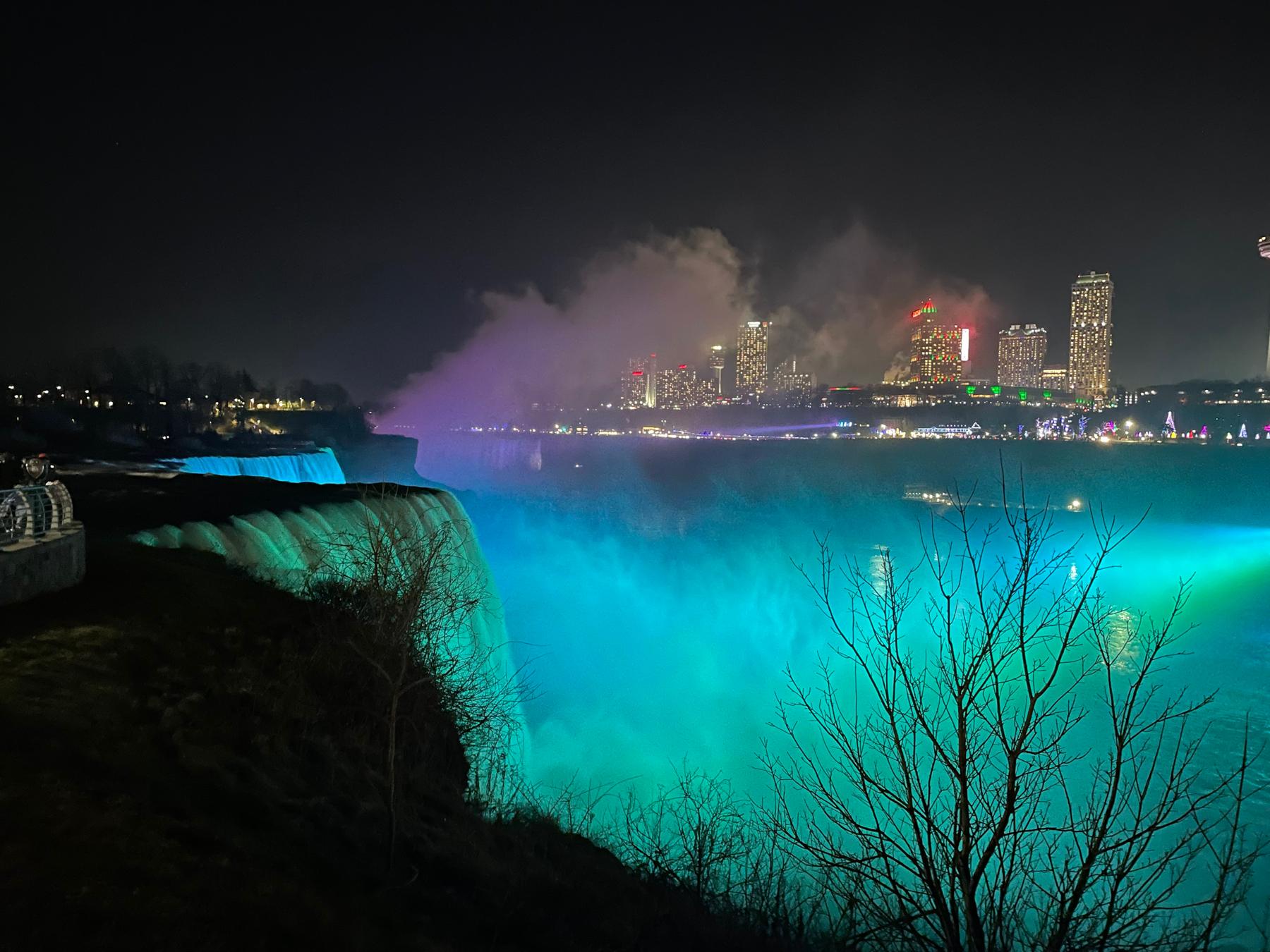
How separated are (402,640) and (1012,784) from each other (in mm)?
5932

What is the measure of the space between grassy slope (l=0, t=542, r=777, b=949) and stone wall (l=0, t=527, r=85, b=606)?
0.77 feet

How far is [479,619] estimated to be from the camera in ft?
76.4

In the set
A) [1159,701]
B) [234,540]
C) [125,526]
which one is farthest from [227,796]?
[1159,701]

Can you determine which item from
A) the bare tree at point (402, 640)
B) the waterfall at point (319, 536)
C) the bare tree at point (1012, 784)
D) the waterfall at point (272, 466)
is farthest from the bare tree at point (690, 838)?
the waterfall at point (272, 466)

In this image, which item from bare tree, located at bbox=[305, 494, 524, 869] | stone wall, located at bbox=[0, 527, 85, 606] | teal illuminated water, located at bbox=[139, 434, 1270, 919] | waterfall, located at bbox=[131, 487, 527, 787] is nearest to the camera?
bare tree, located at bbox=[305, 494, 524, 869]

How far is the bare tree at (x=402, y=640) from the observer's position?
24.6 feet

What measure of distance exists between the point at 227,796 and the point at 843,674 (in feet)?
105

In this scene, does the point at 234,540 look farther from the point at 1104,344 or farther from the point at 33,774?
the point at 1104,344

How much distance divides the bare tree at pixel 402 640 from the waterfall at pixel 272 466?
48.7 ft

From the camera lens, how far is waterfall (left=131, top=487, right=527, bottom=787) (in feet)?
48.4

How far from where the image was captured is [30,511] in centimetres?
920

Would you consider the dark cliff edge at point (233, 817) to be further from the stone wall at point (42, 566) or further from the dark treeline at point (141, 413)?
the dark treeline at point (141, 413)

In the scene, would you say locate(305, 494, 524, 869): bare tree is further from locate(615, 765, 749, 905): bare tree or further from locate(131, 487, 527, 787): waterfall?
locate(615, 765, 749, 905): bare tree

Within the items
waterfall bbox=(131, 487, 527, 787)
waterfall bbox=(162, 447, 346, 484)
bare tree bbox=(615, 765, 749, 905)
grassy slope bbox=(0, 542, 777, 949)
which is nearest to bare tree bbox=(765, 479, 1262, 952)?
bare tree bbox=(615, 765, 749, 905)
